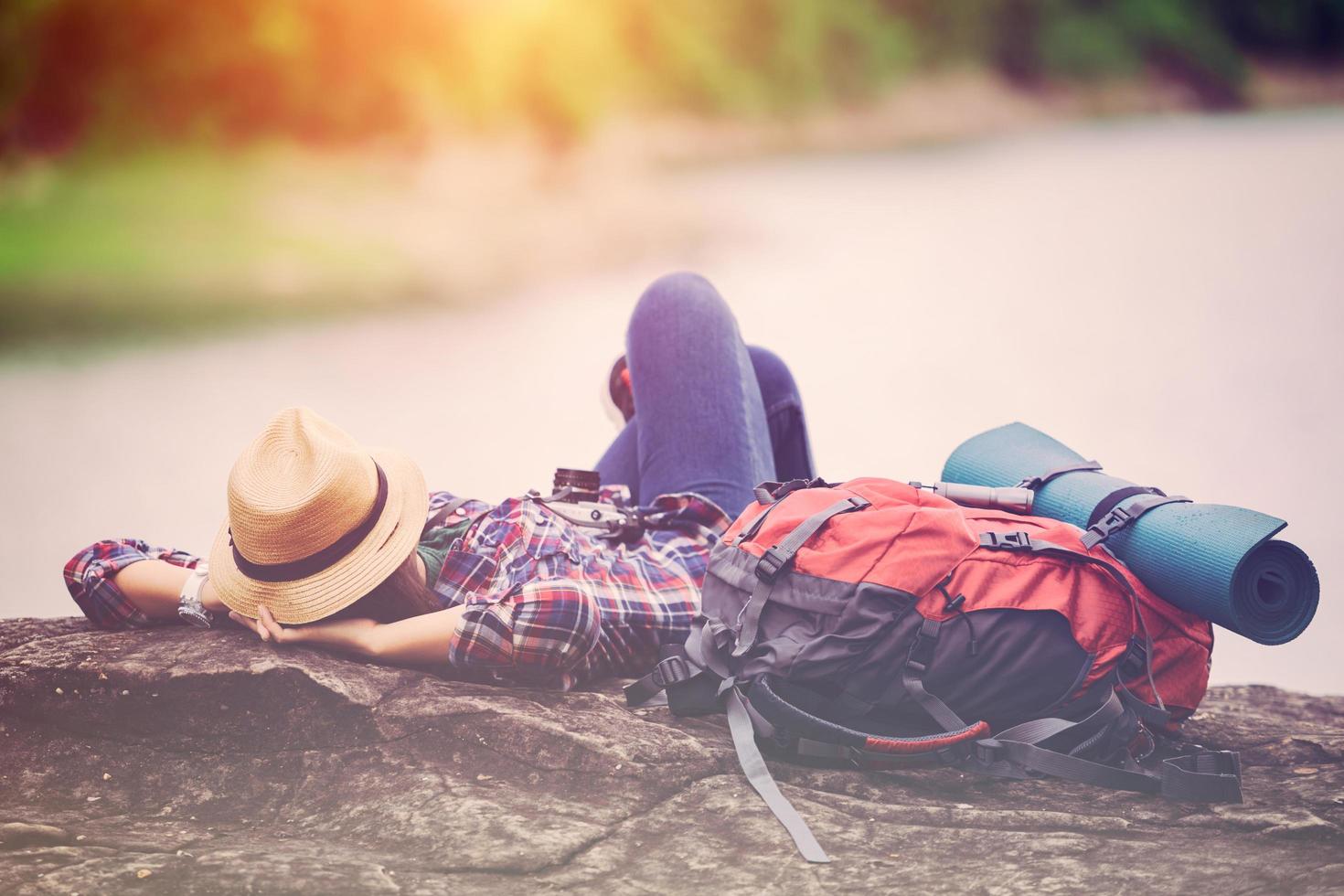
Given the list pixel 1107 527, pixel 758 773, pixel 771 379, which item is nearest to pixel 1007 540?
pixel 1107 527

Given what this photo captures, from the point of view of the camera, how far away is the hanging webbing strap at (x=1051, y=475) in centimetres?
196

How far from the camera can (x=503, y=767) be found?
1772 mm

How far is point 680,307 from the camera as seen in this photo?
225 centimetres

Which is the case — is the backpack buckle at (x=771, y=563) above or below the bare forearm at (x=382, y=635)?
above

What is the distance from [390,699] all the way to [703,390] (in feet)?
2.43

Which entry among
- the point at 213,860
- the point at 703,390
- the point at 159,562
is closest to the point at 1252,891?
the point at 703,390

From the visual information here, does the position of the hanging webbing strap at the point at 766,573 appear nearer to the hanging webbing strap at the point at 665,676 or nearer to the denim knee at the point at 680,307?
the hanging webbing strap at the point at 665,676

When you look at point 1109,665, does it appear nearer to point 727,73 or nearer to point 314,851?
point 314,851

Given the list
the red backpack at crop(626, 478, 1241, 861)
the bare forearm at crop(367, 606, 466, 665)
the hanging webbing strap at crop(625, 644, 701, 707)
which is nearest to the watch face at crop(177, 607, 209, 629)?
the bare forearm at crop(367, 606, 466, 665)

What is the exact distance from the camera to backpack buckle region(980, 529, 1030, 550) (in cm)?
168

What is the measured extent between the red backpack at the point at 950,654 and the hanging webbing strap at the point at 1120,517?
17mm

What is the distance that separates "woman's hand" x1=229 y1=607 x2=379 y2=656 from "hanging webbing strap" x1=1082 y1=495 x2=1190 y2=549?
105 cm

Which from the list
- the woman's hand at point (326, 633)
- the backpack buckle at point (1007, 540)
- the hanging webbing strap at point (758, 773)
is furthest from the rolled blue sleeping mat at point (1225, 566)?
the woman's hand at point (326, 633)

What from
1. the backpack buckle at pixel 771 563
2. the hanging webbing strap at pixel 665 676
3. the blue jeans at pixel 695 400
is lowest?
the hanging webbing strap at pixel 665 676
